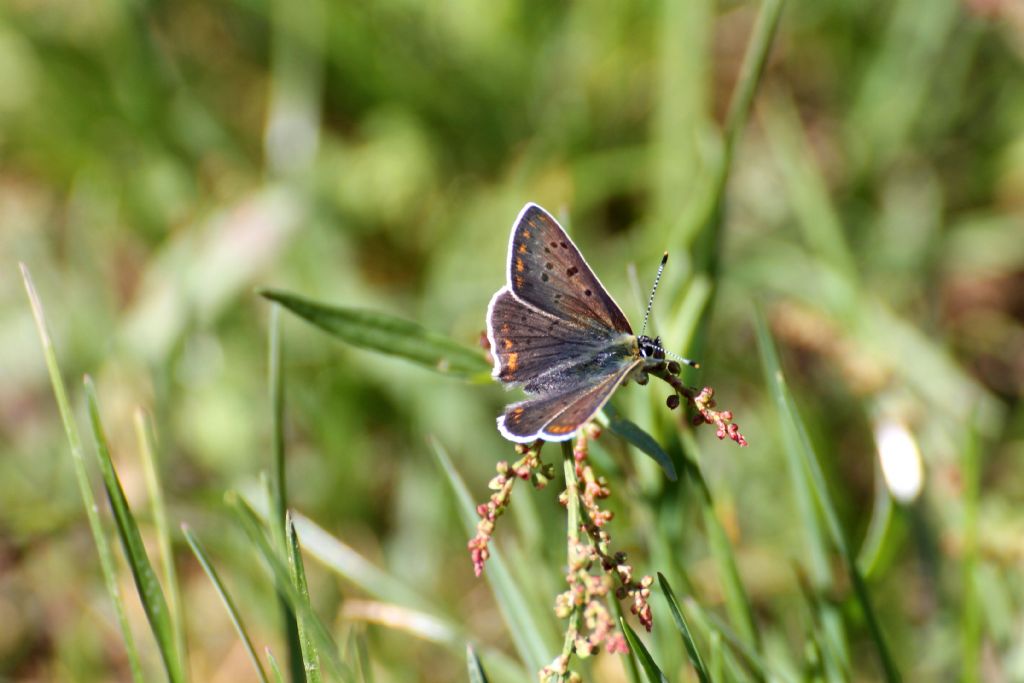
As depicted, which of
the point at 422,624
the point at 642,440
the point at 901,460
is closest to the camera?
the point at 642,440

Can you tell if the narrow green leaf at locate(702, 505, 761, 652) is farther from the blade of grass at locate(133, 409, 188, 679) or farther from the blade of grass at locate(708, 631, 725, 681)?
the blade of grass at locate(133, 409, 188, 679)

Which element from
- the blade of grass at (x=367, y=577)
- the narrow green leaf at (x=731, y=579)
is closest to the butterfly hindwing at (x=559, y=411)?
the narrow green leaf at (x=731, y=579)

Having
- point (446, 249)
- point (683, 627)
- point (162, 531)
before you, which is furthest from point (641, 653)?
point (446, 249)

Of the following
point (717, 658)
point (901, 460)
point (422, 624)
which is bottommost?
point (717, 658)

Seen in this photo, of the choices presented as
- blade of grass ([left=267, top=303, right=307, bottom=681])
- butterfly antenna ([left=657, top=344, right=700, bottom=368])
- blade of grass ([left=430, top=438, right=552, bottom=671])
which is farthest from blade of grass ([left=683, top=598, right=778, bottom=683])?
blade of grass ([left=267, top=303, right=307, bottom=681])

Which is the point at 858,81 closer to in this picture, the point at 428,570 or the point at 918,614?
the point at 918,614

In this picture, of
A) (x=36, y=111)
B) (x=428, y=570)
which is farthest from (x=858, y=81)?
(x=36, y=111)

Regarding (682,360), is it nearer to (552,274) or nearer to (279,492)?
(552,274)
